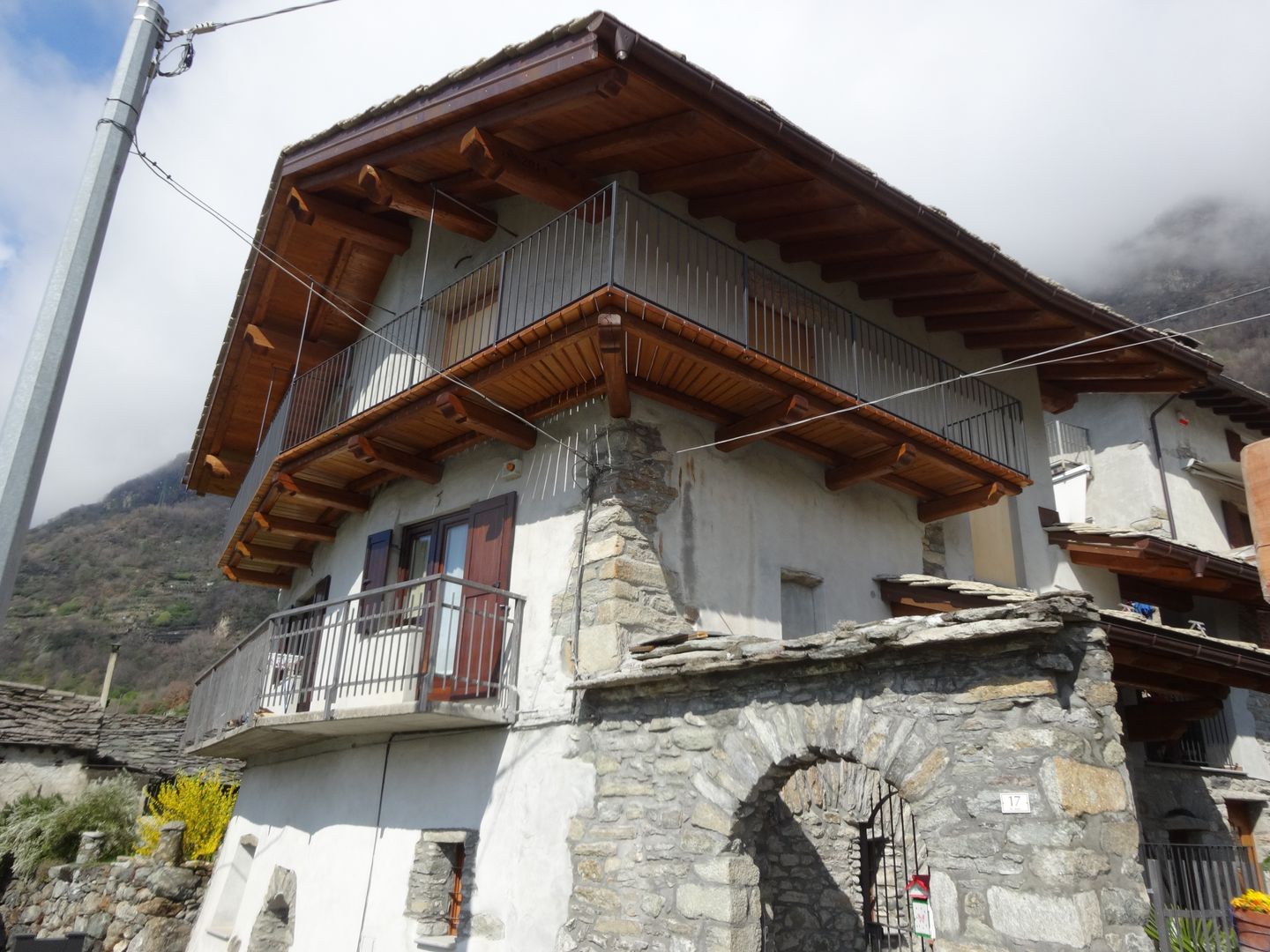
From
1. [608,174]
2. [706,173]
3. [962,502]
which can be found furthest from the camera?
[962,502]

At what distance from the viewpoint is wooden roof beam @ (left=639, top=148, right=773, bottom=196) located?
9.38 metres

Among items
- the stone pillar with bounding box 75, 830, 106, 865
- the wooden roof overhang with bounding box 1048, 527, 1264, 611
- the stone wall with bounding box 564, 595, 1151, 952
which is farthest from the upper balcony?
the stone pillar with bounding box 75, 830, 106, 865

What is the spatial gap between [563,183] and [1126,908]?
7741 millimetres

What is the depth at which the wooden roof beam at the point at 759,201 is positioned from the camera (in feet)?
32.1

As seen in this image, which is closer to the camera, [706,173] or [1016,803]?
[1016,803]

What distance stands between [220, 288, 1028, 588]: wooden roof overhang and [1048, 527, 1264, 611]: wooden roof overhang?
267 cm

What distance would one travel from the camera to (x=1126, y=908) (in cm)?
563

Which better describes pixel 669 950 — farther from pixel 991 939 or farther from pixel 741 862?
pixel 991 939

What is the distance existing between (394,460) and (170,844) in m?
8.37

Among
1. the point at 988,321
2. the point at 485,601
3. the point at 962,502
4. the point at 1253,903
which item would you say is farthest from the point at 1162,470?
the point at 485,601

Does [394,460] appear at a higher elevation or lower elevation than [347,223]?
lower

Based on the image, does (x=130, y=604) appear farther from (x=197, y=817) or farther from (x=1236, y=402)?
(x=1236, y=402)

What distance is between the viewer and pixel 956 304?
40.0 ft

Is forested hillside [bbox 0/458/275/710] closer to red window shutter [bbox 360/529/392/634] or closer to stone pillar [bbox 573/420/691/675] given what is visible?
red window shutter [bbox 360/529/392/634]
